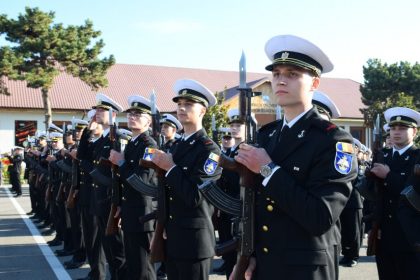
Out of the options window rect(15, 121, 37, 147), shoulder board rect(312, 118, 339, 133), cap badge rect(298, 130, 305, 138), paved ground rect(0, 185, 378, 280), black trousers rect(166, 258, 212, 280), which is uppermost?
window rect(15, 121, 37, 147)

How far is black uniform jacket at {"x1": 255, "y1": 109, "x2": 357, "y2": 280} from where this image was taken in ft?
8.22

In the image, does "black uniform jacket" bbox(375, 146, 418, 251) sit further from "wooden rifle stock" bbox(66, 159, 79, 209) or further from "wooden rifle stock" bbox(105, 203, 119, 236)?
"wooden rifle stock" bbox(66, 159, 79, 209)

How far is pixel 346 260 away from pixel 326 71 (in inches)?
219

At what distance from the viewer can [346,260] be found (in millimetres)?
7840

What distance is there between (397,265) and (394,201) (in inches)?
25.3

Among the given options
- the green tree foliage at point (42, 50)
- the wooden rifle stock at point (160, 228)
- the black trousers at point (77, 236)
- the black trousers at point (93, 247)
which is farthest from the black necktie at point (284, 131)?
the green tree foliage at point (42, 50)

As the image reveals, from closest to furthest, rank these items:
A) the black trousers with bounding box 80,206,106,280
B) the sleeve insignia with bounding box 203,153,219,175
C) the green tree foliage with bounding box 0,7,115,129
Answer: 1. the sleeve insignia with bounding box 203,153,219,175
2. the black trousers with bounding box 80,206,106,280
3. the green tree foliage with bounding box 0,7,115,129

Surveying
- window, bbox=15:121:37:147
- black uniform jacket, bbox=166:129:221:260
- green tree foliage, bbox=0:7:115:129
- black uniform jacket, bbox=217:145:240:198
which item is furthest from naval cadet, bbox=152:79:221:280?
window, bbox=15:121:37:147

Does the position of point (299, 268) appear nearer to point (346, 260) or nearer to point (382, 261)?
point (382, 261)

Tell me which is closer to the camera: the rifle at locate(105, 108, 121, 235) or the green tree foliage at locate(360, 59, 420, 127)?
the rifle at locate(105, 108, 121, 235)

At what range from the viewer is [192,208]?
4211mm

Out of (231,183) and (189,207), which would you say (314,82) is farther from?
(231,183)

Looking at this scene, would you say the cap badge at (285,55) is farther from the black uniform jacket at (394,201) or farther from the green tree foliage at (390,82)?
the green tree foliage at (390,82)

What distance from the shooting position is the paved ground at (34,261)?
7016mm
